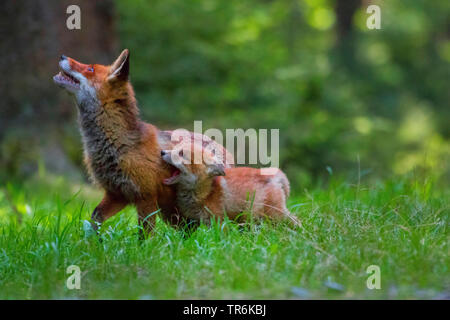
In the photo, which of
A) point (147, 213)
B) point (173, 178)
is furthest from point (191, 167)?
point (147, 213)

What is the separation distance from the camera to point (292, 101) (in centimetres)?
1262

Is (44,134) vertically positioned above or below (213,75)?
below

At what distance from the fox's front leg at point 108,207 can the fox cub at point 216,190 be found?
560 millimetres

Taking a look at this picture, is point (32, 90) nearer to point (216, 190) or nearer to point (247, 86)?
point (247, 86)

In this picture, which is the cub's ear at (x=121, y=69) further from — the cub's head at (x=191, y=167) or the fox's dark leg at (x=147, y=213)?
the fox's dark leg at (x=147, y=213)

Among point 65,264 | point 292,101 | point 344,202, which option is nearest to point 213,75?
point 292,101

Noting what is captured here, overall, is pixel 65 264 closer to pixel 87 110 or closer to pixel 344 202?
pixel 87 110

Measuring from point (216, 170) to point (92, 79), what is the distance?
152 centimetres

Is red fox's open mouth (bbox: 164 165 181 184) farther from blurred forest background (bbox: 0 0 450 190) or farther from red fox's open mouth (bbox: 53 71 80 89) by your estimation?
blurred forest background (bbox: 0 0 450 190)

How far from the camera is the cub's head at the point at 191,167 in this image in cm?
559

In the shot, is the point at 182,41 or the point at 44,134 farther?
the point at 182,41

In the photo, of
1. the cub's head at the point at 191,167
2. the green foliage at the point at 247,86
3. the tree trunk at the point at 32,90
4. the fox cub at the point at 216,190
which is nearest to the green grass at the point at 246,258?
the fox cub at the point at 216,190

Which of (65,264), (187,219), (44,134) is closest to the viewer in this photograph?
(65,264)

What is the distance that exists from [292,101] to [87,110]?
299 inches
